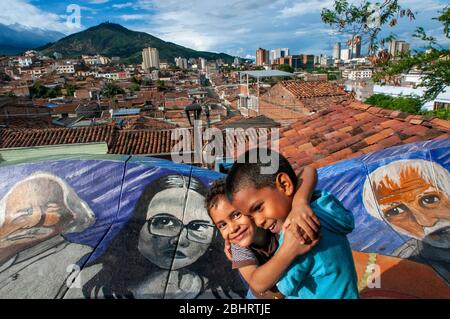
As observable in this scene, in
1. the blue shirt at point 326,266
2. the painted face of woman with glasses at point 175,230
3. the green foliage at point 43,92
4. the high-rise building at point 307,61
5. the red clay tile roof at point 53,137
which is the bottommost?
the red clay tile roof at point 53,137

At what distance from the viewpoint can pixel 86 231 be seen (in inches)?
122

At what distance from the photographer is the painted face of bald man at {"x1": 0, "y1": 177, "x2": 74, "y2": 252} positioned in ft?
10.3

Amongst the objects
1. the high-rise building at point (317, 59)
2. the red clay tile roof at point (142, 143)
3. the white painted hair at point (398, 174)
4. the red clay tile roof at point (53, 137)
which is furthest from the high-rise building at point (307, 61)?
the white painted hair at point (398, 174)

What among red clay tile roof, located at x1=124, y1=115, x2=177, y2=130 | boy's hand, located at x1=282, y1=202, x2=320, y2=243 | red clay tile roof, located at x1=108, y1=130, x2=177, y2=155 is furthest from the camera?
red clay tile roof, located at x1=124, y1=115, x2=177, y2=130

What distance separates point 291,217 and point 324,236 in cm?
20

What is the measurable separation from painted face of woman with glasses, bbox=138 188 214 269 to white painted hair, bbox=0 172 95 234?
2.23 feet

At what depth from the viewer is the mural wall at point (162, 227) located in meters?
2.50

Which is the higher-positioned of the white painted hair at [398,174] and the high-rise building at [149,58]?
the high-rise building at [149,58]

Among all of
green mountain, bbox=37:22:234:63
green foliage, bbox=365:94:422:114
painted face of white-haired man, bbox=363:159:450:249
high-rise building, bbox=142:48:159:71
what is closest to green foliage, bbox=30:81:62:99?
green foliage, bbox=365:94:422:114

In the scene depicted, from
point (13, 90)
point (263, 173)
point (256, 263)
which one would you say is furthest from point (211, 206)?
point (13, 90)

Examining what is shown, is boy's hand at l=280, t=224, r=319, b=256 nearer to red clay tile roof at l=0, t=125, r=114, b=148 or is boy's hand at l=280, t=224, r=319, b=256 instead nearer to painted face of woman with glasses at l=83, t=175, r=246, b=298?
painted face of woman with glasses at l=83, t=175, r=246, b=298

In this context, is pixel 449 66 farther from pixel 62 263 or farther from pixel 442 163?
pixel 62 263

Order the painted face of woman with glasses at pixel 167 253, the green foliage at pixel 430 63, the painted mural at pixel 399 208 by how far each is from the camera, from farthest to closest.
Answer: the green foliage at pixel 430 63, the painted mural at pixel 399 208, the painted face of woman with glasses at pixel 167 253

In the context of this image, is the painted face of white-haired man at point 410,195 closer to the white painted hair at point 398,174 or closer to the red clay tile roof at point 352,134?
the white painted hair at point 398,174
